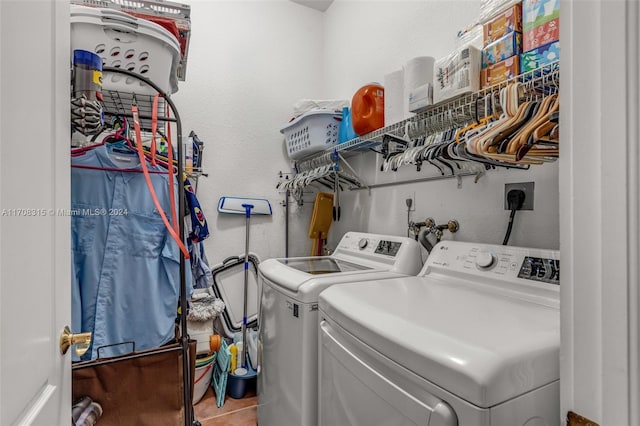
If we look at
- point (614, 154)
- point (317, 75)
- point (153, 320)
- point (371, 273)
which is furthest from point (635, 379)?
point (317, 75)

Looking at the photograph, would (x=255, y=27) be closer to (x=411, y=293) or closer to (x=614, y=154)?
(x=411, y=293)

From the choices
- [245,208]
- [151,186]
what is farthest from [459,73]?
[245,208]

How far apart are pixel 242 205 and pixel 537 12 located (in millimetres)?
2164

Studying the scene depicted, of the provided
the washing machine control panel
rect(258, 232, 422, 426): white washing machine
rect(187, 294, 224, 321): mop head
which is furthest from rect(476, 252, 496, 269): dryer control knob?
rect(187, 294, 224, 321): mop head

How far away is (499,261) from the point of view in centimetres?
124

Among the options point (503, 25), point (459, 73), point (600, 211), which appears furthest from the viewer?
point (459, 73)

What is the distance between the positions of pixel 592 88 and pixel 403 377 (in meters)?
0.70

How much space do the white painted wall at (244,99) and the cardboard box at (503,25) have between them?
6.13 ft

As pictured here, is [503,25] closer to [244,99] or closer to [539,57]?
[539,57]

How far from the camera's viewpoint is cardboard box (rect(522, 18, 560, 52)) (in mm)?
1058

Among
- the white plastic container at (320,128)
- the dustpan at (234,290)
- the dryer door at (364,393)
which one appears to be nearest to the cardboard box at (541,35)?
the dryer door at (364,393)

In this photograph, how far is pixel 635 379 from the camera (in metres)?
0.40

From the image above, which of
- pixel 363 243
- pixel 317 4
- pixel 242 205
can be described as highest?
pixel 317 4

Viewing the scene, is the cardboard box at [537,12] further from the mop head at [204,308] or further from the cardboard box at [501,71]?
the mop head at [204,308]
